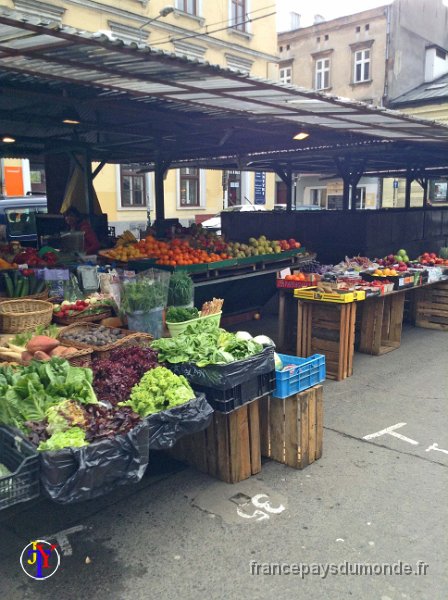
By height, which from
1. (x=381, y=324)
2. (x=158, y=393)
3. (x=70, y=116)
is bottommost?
(x=381, y=324)

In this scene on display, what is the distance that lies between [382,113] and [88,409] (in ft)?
18.0

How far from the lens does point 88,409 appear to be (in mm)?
3488

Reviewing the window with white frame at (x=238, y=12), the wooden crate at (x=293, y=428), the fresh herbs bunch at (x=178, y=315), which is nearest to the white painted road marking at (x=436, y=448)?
the wooden crate at (x=293, y=428)

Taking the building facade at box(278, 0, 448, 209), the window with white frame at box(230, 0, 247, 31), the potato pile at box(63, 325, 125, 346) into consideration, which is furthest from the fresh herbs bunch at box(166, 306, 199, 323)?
the building facade at box(278, 0, 448, 209)

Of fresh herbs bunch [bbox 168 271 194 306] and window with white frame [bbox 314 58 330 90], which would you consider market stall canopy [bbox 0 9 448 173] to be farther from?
window with white frame [bbox 314 58 330 90]

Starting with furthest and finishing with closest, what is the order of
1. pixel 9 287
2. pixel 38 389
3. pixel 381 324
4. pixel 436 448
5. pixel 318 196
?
pixel 318 196, pixel 381 324, pixel 9 287, pixel 436 448, pixel 38 389

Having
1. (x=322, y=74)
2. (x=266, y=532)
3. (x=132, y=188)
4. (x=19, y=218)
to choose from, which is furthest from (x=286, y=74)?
(x=266, y=532)

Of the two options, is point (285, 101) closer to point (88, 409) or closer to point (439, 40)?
point (88, 409)

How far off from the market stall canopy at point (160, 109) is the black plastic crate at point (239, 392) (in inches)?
107

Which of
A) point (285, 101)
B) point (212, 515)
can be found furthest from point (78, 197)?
point (212, 515)

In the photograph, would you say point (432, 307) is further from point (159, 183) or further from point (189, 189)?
point (189, 189)

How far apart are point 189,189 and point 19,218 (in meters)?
13.1

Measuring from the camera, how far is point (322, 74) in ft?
107

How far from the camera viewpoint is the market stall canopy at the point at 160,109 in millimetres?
4582
